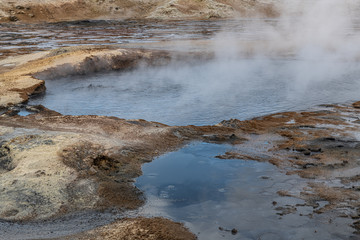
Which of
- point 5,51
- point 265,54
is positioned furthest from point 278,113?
point 5,51

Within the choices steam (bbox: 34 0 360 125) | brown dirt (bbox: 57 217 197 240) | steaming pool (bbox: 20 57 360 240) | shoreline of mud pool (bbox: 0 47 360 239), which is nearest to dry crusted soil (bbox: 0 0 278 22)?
steam (bbox: 34 0 360 125)

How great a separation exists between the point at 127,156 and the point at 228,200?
4.42 ft

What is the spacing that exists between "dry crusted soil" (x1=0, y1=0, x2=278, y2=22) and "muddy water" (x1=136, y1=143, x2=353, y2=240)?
92.2 feet

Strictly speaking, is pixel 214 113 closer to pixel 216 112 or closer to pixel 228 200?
pixel 216 112

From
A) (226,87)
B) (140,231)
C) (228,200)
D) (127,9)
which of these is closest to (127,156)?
(228,200)

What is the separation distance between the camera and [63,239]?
289cm

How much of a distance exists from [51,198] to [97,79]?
6.00 metres

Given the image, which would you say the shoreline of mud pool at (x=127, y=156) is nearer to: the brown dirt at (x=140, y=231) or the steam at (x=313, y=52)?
the brown dirt at (x=140, y=231)

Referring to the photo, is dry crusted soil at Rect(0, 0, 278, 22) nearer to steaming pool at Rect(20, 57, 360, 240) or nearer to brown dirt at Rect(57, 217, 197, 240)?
steaming pool at Rect(20, 57, 360, 240)

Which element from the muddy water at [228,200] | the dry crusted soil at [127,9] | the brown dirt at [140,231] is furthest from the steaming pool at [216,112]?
the dry crusted soil at [127,9]

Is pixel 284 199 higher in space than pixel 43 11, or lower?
lower

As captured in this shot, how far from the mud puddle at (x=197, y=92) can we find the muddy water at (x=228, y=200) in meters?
1.83

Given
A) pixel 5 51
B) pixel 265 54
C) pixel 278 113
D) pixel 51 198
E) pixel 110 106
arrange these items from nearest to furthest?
pixel 51 198
pixel 278 113
pixel 110 106
pixel 265 54
pixel 5 51

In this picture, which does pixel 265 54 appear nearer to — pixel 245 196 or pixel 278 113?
pixel 278 113
